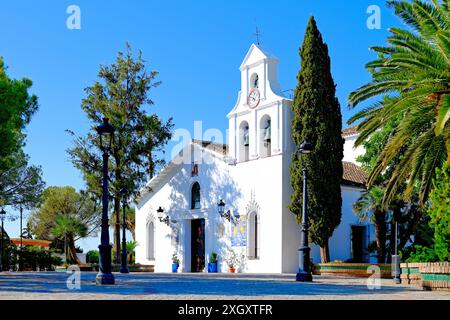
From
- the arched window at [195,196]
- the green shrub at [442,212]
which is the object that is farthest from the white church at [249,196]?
the green shrub at [442,212]

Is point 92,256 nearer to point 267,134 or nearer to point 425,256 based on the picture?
point 267,134

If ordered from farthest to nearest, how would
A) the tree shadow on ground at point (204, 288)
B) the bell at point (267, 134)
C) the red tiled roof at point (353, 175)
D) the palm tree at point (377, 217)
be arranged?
the red tiled roof at point (353, 175), the bell at point (267, 134), the palm tree at point (377, 217), the tree shadow on ground at point (204, 288)

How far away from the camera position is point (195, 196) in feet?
123

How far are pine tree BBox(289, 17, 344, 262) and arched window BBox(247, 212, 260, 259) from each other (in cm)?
329

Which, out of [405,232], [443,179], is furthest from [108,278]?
[405,232]

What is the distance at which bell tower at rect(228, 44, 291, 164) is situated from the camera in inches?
1233

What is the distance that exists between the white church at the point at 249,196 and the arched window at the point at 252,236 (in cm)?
5

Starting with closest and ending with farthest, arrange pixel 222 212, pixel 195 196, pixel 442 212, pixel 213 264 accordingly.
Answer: pixel 442 212 < pixel 222 212 < pixel 213 264 < pixel 195 196

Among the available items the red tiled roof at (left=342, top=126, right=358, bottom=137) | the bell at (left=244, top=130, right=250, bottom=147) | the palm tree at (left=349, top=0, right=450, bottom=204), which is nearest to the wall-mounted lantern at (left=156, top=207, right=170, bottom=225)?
the bell at (left=244, top=130, right=250, bottom=147)

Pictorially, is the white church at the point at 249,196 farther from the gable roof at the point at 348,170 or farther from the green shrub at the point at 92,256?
the green shrub at the point at 92,256

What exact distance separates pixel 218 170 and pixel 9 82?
12.4 m

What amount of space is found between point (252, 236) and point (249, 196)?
206 cm

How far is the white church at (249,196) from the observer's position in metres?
31.1

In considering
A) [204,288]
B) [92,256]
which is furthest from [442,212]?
[92,256]
